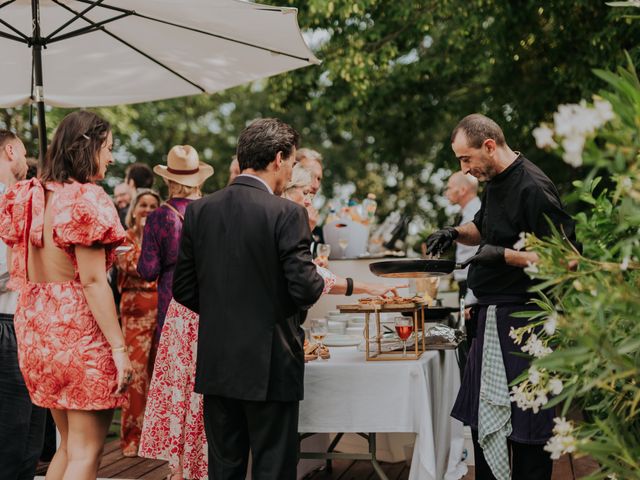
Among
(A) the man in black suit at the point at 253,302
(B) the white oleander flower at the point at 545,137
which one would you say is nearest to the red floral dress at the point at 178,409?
(A) the man in black suit at the point at 253,302

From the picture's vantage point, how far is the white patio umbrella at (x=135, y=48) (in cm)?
386

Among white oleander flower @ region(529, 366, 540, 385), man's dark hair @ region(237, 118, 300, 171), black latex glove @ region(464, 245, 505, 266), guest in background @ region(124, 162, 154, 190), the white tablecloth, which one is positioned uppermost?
man's dark hair @ region(237, 118, 300, 171)

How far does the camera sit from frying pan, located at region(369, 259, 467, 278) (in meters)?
3.40

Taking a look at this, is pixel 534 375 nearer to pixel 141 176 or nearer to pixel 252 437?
pixel 252 437

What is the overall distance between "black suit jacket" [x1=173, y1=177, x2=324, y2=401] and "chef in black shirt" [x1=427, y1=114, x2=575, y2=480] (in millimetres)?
895

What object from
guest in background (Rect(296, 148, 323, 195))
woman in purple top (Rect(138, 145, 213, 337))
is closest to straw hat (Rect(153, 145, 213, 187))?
woman in purple top (Rect(138, 145, 213, 337))

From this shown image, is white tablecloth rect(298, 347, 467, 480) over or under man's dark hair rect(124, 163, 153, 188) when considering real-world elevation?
under

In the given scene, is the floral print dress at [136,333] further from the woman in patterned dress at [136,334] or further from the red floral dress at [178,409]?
the red floral dress at [178,409]

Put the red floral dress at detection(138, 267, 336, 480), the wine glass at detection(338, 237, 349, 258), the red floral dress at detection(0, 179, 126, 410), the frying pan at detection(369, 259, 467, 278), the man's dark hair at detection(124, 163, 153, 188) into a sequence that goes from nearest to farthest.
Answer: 1. the red floral dress at detection(0, 179, 126, 410)
2. the frying pan at detection(369, 259, 467, 278)
3. the red floral dress at detection(138, 267, 336, 480)
4. the wine glass at detection(338, 237, 349, 258)
5. the man's dark hair at detection(124, 163, 153, 188)

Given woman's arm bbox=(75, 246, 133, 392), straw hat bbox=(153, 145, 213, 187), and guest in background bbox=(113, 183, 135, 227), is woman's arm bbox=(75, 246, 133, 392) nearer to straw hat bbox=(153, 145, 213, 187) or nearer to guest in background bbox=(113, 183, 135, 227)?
straw hat bbox=(153, 145, 213, 187)

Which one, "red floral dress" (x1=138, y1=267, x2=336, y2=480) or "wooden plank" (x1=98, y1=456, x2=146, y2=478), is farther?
"wooden plank" (x1=98, y1=456, x2=146, y2=478)

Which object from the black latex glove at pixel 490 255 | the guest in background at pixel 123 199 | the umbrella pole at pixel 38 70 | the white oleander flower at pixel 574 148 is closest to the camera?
the white oleander flower at pixel 574 148

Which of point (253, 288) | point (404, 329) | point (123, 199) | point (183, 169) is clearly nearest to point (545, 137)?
point (253, 288)

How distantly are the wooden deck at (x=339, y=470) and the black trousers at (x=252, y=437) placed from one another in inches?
70.0
